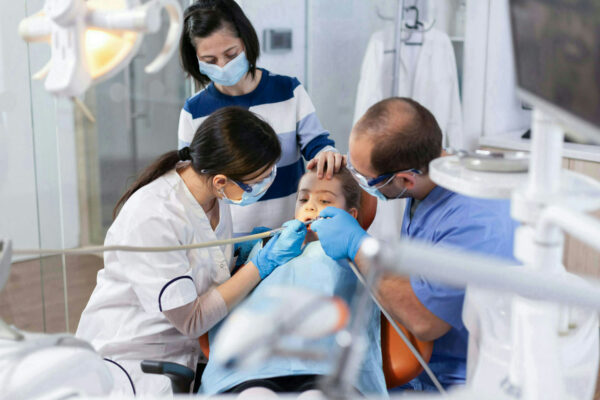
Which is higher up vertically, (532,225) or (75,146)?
(532,225)

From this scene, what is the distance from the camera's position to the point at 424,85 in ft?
11.2

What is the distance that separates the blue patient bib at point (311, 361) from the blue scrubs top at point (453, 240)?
16 centimetres

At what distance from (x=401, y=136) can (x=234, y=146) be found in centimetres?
44

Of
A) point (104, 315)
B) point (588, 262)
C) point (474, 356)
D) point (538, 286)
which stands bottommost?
point (588, 262)

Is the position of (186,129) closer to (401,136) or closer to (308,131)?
(308,131)

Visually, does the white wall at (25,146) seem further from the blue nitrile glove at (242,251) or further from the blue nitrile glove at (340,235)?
the blue nitrile glove at (340,235)

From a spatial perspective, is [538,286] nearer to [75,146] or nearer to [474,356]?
[474,356]

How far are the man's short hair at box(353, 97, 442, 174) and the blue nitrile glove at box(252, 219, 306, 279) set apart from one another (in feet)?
1.04

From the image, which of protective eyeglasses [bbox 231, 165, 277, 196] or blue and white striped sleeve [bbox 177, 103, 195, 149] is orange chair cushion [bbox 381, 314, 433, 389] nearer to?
protective eyeglasses [bbox 231, 165, 277, 196]

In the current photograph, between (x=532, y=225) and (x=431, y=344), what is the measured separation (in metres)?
0.86

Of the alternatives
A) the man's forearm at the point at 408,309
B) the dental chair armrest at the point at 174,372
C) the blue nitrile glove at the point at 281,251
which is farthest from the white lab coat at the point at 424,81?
the dental chair armrest at the point at 174,372

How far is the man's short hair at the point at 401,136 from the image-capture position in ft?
5.36

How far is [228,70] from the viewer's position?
2084mm

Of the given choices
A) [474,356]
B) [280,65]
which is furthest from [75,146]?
[474,356]
